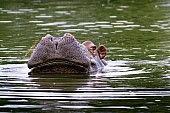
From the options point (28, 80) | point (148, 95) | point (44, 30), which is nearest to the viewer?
point (148, 95)

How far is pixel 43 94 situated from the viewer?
870 centimetres

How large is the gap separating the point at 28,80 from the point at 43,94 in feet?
4.49

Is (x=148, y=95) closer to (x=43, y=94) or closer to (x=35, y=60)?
(x=43, y=94)

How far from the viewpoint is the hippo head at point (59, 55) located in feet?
32.9

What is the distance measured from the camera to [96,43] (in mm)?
14672

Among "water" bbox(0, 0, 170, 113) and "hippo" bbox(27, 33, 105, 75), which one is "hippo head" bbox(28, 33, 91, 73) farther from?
"water" bbox(0, 0, 170, 113)

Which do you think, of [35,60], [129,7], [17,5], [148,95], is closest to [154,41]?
[35,60]

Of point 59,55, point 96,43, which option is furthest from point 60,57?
point 96,43

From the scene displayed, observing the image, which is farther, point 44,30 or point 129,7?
point 129,7

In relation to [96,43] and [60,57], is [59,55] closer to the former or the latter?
[60,57]

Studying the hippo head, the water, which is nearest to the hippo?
the hippo head

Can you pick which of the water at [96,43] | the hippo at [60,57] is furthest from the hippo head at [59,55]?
the water at [96,43]

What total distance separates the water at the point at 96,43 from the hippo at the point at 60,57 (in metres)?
0.19

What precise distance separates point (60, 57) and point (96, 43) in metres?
4.67
